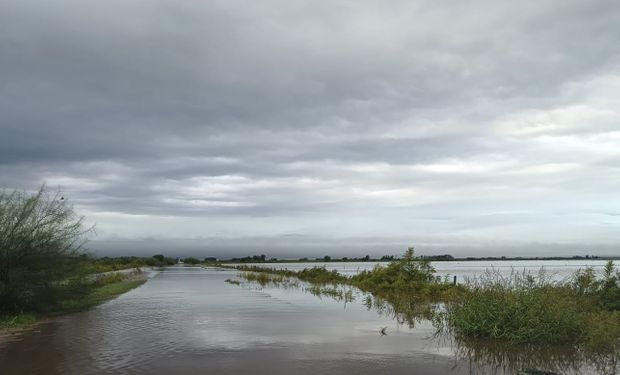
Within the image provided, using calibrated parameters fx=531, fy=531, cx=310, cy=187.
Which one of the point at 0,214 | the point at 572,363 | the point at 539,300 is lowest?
the point at 572,363

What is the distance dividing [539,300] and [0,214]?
16.8m

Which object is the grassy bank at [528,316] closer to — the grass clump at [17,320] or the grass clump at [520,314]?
the grass clump at [520,314]

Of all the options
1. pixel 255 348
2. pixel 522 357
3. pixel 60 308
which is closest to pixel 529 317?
pixel 522 357

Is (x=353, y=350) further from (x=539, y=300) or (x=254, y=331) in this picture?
(x=539, y=300)

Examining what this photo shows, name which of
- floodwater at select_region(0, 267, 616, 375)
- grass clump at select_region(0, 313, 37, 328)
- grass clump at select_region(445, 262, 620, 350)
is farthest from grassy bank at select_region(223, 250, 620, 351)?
grass clump at select_region(0, 313, 37, 328)

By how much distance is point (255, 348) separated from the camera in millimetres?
13273

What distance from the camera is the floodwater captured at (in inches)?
438

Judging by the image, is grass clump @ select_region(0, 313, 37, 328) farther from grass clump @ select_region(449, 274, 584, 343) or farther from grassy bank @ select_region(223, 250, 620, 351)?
grass clump @ select_region(449, 274, 584, 343)

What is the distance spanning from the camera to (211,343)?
13969 mm

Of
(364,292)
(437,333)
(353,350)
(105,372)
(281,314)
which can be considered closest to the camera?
(105,372)

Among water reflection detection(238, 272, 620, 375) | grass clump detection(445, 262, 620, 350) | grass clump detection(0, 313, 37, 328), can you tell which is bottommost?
water reflection detection(238, 272, 620, 375)

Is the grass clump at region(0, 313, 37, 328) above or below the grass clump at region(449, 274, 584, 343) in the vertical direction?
below

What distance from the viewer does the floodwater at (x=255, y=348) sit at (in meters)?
11.1

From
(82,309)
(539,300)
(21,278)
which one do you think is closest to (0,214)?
(21,278)
